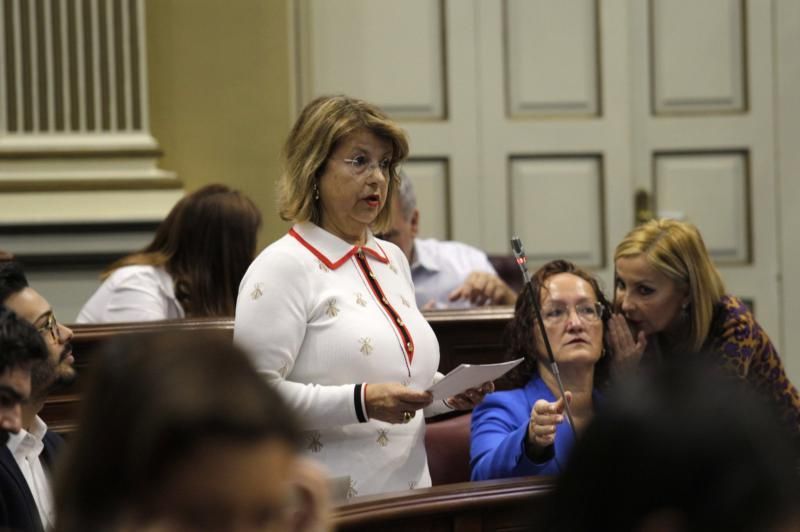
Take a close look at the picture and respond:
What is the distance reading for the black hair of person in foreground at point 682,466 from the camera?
2.40 feet

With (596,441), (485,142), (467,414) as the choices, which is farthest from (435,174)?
(596,441)

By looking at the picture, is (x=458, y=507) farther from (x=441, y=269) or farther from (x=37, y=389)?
(x=441, y=269)

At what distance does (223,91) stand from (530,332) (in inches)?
95.6

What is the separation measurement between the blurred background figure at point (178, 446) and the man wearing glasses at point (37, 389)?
4.73 ft

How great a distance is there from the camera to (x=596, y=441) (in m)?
0.76

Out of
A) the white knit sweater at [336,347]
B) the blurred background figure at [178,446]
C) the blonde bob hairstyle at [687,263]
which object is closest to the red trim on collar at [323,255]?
the white knit sweater at [336,347]

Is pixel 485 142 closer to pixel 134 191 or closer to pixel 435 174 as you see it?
pixel 435 174

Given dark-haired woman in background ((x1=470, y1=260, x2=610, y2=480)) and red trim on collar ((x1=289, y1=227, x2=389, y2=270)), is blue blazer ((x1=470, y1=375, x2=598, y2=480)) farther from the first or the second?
red trim on collar ((x1=289, y1=227, x2=389, y2=270))

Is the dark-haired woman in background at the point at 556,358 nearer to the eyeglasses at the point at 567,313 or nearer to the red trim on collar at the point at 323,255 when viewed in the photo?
the eyeglasses at the point at 567,313

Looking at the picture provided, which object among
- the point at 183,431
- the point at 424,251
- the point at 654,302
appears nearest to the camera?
the point at 183,431

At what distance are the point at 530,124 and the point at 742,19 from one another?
1.06m

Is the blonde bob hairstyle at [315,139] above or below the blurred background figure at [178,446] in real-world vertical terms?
above

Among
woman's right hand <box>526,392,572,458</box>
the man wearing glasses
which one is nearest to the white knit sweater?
woman's right hand <box>526,392,572,458</box>

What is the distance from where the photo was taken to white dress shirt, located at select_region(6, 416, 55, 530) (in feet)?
7.41
